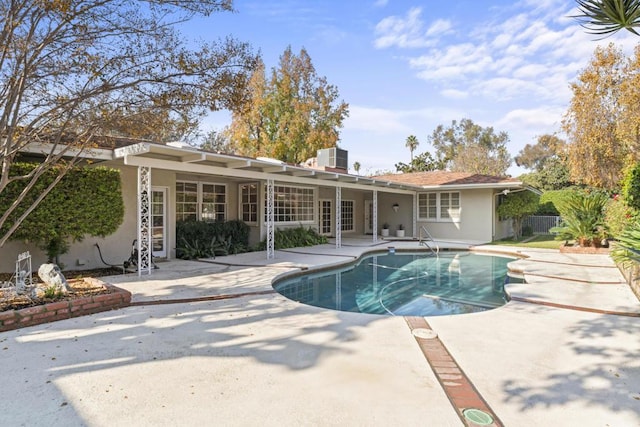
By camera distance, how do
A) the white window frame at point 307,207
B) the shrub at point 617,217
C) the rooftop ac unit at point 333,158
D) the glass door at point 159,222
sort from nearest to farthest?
the shrub at point 617,217 < the glass door at point 159,222 < the white window frame at point 307,207 < the rooftop ac unit at point 333,158

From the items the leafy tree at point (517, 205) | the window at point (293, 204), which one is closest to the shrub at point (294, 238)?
the window at point (293, 204)

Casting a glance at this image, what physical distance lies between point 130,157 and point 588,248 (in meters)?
15.5

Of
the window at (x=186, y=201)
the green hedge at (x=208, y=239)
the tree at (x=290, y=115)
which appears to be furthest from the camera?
the tree at (x=290, y=115)

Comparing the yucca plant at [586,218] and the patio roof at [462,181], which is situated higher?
the patio roof at [462,181]

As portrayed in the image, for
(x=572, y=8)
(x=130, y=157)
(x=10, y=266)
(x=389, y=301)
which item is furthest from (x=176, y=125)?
(x=572, y=8)

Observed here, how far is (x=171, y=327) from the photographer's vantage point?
199 inches

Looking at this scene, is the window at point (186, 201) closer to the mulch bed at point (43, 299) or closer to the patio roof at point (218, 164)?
the patio roof at point (218, 164)

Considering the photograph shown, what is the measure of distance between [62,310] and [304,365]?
12.9ft

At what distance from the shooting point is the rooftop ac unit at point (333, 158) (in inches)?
778

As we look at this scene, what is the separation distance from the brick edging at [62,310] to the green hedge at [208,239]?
5681 mm

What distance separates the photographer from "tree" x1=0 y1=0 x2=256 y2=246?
18.5ft

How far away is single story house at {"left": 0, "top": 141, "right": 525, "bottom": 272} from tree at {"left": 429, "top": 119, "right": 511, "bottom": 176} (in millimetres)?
24490

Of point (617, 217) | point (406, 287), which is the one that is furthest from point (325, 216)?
point (617, 217)

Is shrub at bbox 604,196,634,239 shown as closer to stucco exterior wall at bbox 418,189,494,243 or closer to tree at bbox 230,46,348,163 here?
stucco exterior wall at bbox 418,189,494,243
